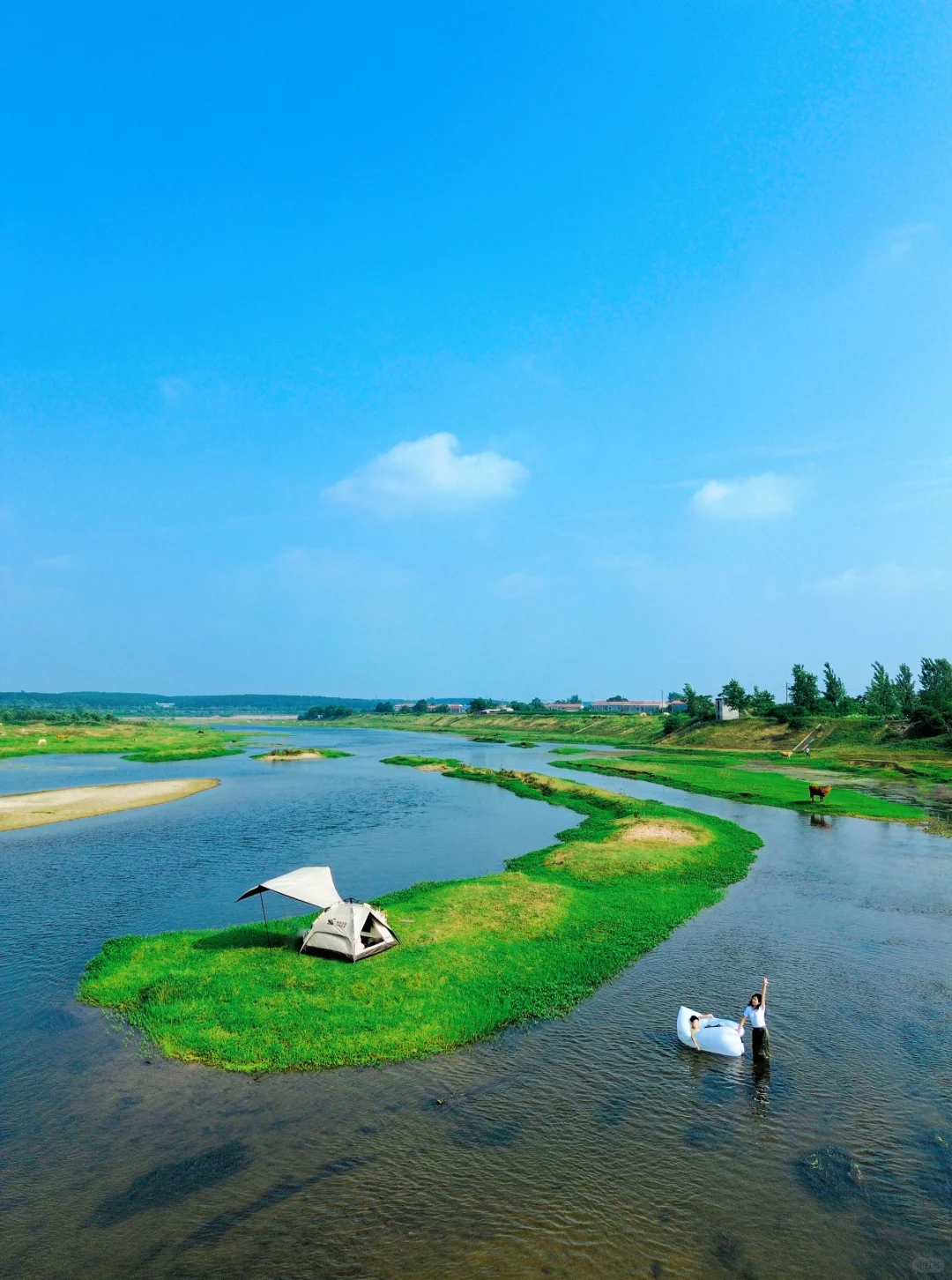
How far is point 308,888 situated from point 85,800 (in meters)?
49.1

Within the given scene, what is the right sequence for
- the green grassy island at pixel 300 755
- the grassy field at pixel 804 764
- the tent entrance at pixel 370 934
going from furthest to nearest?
the green grassy island at pixel 300 755
the grassy field at pixel 804 764
the tent entrance at pixel 370 934

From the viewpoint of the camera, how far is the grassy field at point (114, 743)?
11844 cm

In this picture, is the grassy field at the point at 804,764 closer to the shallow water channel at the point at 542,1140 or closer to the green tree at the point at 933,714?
the green tree at the point at 933,714

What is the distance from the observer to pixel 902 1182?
14414 millimetres

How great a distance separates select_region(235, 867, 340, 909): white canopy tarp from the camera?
2675cm

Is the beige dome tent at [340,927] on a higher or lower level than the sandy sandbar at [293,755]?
higher

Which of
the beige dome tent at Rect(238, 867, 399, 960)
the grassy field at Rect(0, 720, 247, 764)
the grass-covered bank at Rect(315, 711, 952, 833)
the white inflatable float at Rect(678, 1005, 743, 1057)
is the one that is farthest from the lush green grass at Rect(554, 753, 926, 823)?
the grassy field at Rect(0, 720, 247, 764)

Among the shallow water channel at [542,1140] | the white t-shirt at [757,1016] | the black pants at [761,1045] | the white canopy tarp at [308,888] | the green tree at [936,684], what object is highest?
the green tree at [936,684]

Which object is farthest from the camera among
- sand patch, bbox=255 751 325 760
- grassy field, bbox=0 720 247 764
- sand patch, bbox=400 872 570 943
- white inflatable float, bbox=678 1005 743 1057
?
grassy field, bbox=0 720 247 764

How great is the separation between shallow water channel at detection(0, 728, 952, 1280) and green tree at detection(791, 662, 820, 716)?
10692cm

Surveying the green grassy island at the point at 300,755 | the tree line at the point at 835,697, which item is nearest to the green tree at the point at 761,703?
the tree line at the point at 835,697

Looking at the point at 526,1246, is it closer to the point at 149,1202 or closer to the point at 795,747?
the point at 149,1202

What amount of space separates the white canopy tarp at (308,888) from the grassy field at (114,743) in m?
91.0

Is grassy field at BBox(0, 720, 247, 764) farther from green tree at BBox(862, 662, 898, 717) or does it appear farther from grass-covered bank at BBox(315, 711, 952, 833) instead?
green tree at BBox(862, 662, 898, 717)
